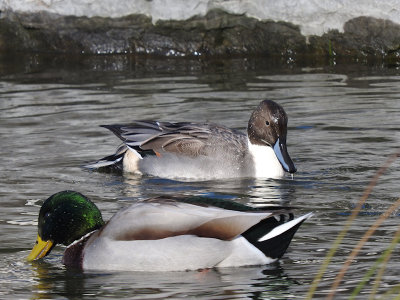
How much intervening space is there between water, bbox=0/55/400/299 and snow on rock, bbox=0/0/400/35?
0.56 meters

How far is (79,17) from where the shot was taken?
13.0m

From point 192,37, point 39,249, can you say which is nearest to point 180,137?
point 39,249

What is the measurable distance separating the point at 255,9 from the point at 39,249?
7284 mm

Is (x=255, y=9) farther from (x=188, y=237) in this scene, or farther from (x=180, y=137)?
(x=188, y=237)

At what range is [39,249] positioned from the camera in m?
5.99

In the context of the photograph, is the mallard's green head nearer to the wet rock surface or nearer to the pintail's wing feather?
the pintail's wing feather

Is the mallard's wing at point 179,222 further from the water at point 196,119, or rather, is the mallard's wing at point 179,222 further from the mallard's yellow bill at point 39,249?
the mallard's yellow bill at point 39,249

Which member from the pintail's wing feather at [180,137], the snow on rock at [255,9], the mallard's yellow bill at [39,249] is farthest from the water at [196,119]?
the snow on rock at [255,9]

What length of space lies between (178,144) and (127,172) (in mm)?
528

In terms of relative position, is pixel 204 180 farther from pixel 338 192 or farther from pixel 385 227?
pixel 385 227

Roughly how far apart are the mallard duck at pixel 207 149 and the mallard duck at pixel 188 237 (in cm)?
246

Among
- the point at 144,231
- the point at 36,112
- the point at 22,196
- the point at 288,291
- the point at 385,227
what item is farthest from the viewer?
the point at 36,112

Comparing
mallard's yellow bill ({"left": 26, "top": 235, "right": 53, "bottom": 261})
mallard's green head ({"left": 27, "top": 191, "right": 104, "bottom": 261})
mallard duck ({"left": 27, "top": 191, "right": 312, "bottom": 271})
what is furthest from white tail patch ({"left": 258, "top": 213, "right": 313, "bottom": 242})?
mallard's yellow bill ({"left": 26, "top": 235, "right": 53, "bottom": 261})

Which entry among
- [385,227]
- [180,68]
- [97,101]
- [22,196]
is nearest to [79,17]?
[180,68]
